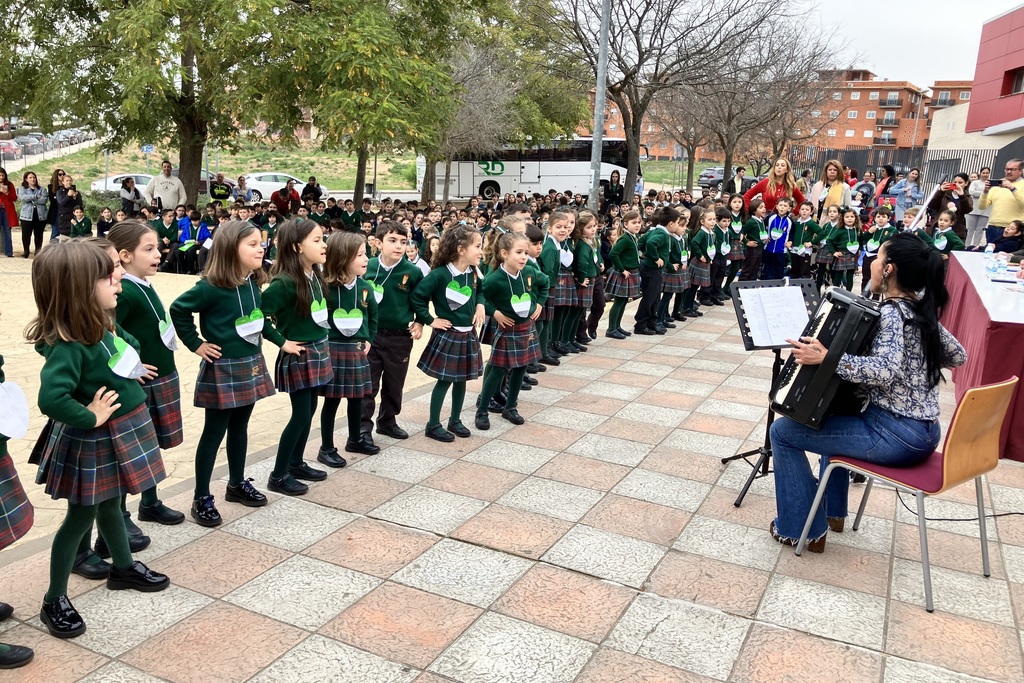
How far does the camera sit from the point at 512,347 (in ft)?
19.7

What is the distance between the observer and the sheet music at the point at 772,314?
167 inches

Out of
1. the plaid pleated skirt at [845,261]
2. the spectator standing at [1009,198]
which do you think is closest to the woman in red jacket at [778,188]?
the plaid pleated skirt at [845,261]

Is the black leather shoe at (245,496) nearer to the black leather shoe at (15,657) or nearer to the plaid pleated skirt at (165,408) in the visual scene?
the plaid pleated skirt at (165,408)

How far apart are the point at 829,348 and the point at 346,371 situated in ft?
9.07

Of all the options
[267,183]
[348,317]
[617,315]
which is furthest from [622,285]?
[267,183]

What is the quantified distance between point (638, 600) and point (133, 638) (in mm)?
2091

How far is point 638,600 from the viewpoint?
3.56m

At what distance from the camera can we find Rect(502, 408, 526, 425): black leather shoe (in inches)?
242

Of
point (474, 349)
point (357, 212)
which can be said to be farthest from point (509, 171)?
point (474, 349)

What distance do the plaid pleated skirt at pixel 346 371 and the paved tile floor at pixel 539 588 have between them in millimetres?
528

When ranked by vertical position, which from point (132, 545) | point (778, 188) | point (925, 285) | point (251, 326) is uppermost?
point (778, 188)

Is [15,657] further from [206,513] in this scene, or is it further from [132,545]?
[206,513]

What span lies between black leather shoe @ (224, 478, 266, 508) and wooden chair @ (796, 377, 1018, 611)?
2914mm

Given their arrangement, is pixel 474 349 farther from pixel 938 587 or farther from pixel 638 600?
pixel 938 587
